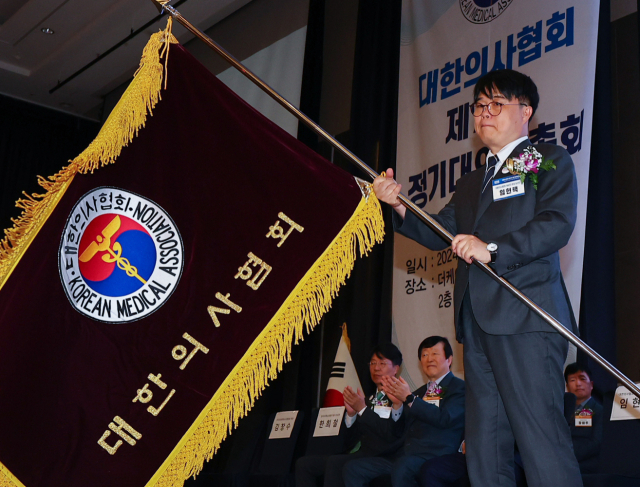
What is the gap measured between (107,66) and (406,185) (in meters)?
4.38

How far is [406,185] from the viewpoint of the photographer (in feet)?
15.3

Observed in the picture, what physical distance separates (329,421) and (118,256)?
237 cm

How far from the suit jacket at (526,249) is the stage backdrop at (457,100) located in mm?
1607

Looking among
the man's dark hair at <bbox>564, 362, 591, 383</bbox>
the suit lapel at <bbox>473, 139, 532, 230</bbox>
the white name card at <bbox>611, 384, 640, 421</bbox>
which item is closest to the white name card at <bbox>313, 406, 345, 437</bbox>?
the man's dark hair at <bbox>564, 362, 591, 383</bbox>

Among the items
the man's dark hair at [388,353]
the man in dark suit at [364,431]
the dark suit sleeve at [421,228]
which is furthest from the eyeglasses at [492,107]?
the man's dark hair at [388,353]

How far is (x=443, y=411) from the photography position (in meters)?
3.44

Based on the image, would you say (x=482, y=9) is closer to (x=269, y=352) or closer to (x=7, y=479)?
(x=269, y=352)

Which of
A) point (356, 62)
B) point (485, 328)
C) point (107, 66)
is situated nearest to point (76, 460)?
point (485, 328)

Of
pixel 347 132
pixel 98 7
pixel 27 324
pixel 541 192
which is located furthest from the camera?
pixel 98 7

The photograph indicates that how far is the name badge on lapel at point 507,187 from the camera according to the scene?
1923mm

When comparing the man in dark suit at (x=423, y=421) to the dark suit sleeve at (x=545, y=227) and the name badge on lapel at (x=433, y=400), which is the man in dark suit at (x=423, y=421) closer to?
the name badge on lapel at (x=433, y=400)

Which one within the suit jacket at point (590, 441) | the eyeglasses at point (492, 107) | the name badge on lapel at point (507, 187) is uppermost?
the eyeglasses at point (492, 107)

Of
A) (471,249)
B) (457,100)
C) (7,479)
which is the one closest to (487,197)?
(471,249)

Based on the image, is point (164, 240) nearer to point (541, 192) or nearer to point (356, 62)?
point (541, 192)
